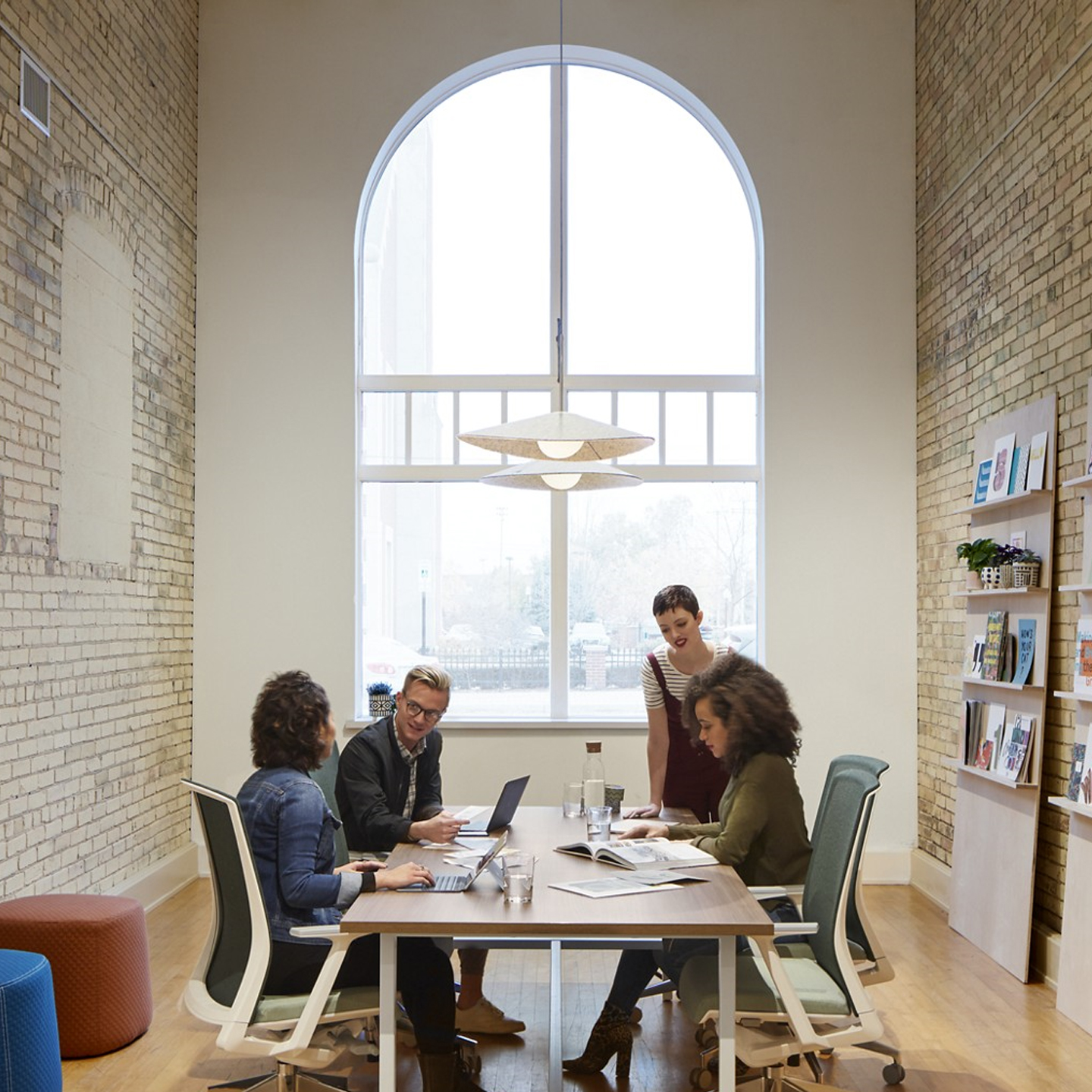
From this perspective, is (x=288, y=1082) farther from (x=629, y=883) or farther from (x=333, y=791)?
(x=333, y=791)

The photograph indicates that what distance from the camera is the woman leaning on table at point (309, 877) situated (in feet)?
10.5

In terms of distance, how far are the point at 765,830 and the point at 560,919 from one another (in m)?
0.92

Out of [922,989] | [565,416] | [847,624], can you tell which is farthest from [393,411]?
[922,989]

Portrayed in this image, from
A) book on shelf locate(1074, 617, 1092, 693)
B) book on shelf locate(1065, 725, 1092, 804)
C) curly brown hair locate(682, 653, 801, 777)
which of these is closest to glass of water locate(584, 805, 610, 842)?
curly brown hair locate(682, 653, 801, 777)

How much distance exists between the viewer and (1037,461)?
513cm

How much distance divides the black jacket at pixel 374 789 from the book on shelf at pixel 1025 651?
2.61m

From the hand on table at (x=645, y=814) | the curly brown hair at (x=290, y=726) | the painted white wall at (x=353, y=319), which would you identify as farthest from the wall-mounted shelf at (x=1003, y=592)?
the curly brown hair at (x=290, y=726)

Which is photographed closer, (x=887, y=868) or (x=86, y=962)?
(x=86, y=962)

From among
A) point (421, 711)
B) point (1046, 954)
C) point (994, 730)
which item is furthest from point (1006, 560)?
point (421, 711)

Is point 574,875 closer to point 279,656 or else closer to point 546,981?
point 546,981

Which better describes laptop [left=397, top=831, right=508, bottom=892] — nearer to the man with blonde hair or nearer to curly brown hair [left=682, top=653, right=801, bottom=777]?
the man with blonde hair

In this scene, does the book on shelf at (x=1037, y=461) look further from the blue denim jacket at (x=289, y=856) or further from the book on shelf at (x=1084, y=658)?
the blue denim jacket at (x=289, y=856)

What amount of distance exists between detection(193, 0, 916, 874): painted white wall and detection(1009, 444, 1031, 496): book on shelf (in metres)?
1.73

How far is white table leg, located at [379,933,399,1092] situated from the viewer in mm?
2961
